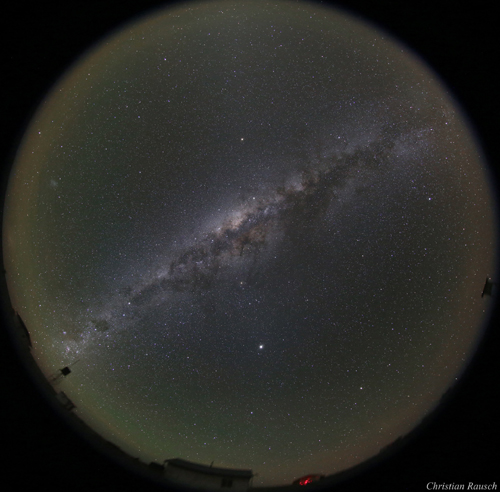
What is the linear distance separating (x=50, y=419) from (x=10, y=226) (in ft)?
7.75

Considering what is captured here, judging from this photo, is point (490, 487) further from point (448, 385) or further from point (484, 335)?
point (484, 335)

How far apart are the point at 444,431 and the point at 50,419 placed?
15.5 ft

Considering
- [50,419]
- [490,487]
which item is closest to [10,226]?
[50,419]

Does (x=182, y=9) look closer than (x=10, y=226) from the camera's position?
No

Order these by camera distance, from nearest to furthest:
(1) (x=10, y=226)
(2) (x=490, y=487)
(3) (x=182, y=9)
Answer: (2) (x=490, y=487)
(1) (x=10, y=226)
(3) (x=182, y=9)

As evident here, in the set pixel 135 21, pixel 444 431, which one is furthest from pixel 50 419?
pixel 135 21

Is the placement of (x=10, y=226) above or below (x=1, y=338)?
above

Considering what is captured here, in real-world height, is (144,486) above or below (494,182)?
below

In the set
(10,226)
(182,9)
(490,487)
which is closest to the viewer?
(490,487)

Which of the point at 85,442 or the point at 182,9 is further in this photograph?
the point at 182,9

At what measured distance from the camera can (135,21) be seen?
353 centimetres

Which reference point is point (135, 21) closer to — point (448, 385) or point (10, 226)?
point (10, 226)

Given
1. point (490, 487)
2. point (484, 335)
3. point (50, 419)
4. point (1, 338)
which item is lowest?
point (490, 487)

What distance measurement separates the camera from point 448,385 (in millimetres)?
3525
